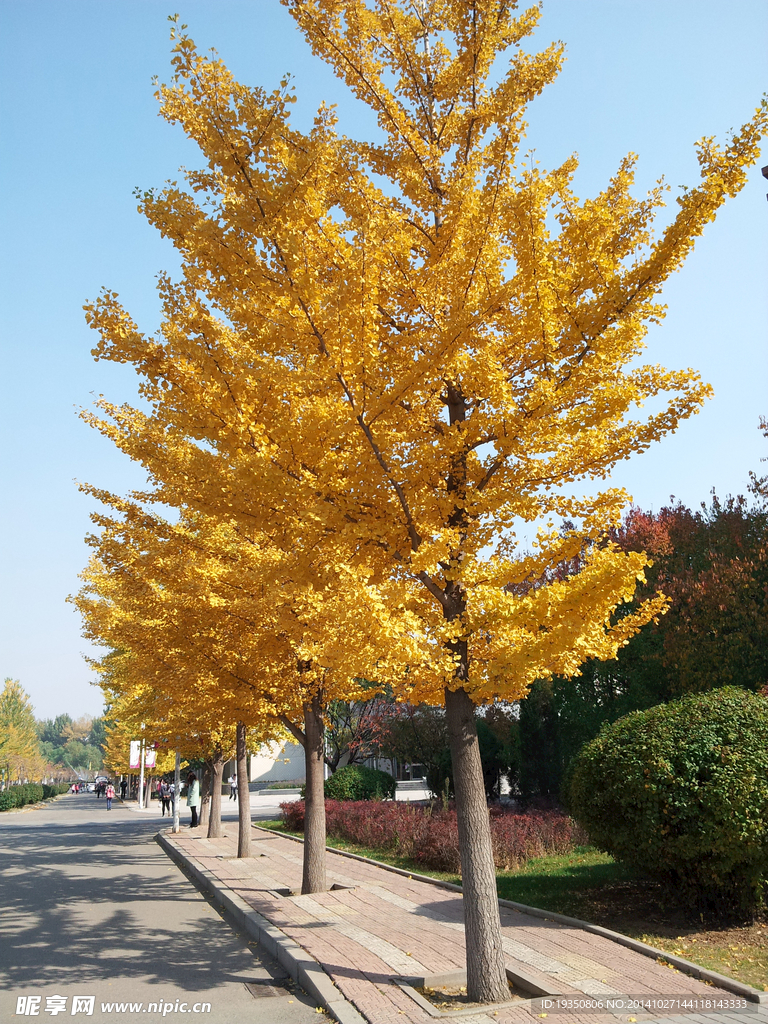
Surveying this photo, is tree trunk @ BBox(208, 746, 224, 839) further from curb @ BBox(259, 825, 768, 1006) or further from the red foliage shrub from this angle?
curb @ BBox(259, 825, 768, 1006)

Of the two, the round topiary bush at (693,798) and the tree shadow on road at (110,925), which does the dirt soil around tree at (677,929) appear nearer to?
the round topiary bush at (693,798)

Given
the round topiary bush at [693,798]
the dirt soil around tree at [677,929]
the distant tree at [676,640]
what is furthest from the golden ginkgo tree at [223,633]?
the distant tree at [676,640]

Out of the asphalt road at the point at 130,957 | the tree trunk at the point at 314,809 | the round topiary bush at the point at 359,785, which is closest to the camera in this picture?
the asphalt road at the point at 130,957

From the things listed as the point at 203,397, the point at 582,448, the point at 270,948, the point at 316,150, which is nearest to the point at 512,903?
the point at 270,948

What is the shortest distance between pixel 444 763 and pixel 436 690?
17248mm

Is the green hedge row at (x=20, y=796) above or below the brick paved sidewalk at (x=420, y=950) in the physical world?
below

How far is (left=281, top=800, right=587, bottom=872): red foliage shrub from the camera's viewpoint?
11.9 m

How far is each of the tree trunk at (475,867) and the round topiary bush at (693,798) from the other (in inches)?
88.2

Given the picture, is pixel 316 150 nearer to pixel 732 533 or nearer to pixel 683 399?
pixel 683 399

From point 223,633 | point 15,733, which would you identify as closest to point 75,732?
point 15,733

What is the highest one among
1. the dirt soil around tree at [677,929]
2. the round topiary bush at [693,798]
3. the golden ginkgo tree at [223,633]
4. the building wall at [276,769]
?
the golden ginkgo tree at [223,633]

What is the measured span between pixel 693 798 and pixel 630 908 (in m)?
2.09

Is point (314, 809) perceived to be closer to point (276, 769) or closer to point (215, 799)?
point (215, 799)

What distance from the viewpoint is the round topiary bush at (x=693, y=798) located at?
671cm
